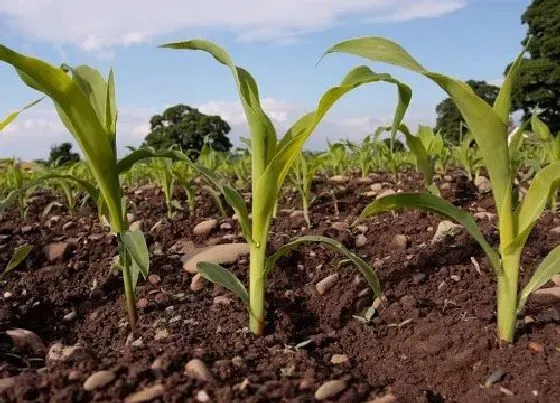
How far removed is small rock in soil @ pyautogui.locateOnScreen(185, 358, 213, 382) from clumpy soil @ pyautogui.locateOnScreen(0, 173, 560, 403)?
19 mm

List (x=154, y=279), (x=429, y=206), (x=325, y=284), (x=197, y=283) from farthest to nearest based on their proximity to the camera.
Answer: (x=154, y=279) → (x=197, y=283) → (x=325, y=284) → (x=429, y=206)

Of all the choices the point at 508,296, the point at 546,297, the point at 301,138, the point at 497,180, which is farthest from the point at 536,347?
the point at 301,138

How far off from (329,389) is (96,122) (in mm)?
1262

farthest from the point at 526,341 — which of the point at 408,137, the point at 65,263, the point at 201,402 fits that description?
the point at 65,263

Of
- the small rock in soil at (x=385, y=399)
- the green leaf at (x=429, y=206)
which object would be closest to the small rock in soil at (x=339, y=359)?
the small rock in soil at (x=385, y=399)

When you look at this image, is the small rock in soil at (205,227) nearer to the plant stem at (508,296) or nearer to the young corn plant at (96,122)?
the young corn plant at (96,122)

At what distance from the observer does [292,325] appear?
2750mm

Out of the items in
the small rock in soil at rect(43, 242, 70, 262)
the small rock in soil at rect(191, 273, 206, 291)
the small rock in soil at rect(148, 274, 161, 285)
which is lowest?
the small rock in soil at rect(191, 273, 206, 291)

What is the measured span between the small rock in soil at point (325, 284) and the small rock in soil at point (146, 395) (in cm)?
129

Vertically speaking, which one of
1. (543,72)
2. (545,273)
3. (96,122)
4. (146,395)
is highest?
(543,72)

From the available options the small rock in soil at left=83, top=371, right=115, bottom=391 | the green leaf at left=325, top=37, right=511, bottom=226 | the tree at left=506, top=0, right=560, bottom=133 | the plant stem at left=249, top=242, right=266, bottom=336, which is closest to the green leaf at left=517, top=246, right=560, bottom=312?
the green leaf at left=325, top=37, right=511, bottom=226

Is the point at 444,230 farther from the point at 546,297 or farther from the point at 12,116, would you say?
the point at 12,116

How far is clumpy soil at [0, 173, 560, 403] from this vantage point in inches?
77.4

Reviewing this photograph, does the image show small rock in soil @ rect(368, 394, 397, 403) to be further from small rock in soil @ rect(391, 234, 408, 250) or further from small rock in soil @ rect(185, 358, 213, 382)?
small rock in soil @ rect(391, 234, 408, 250)
